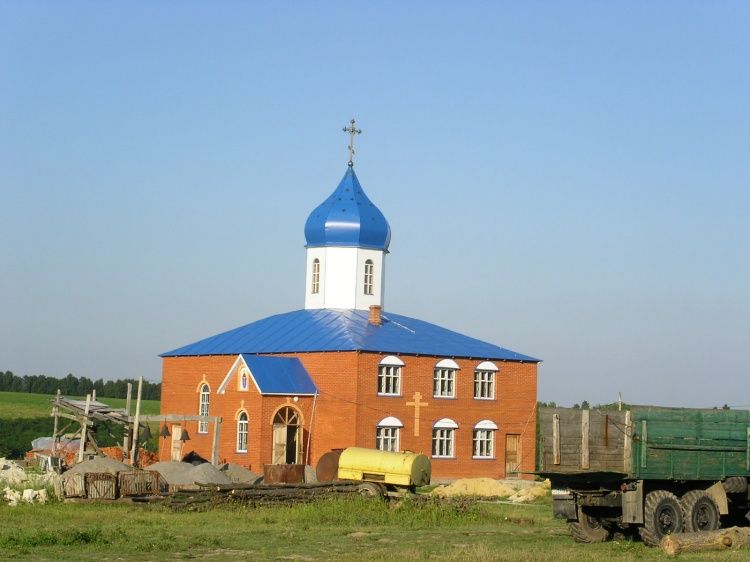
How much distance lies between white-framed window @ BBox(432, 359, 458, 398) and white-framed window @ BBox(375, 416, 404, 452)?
205 centimetres

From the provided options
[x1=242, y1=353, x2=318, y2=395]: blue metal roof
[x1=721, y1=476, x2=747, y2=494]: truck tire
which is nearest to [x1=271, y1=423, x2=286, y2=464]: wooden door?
[x1=242, y1=353, x2=318, y2=395]: blue metal roof

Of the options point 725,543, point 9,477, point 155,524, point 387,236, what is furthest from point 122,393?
point 725,543

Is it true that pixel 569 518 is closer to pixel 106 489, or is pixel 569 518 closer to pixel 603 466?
pixel 603 466

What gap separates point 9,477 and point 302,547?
16.2 meters

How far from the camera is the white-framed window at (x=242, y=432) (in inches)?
1763

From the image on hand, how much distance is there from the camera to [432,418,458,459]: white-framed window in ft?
151

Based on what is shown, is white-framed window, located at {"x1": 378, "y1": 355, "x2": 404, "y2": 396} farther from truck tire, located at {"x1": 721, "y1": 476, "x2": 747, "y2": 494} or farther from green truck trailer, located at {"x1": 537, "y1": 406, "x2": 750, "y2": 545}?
truck tire, located at {"x1": 721, "y1": 476, "x2": 747, "y2": 494}

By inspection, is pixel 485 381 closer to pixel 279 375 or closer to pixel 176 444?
pixel 279 375

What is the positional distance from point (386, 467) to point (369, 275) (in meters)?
18.4

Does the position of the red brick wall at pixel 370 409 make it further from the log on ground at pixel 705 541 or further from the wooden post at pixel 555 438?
the log on ground at pixel 705 541

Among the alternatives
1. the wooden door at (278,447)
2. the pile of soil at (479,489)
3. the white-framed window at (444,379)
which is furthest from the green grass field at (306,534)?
the white-framed window at (444,379)

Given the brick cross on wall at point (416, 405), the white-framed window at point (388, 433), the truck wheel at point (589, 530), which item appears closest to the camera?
the truck wheel at point (589, 530)

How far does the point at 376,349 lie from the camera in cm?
4481

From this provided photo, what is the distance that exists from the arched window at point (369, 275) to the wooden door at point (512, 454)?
8.21 metres
